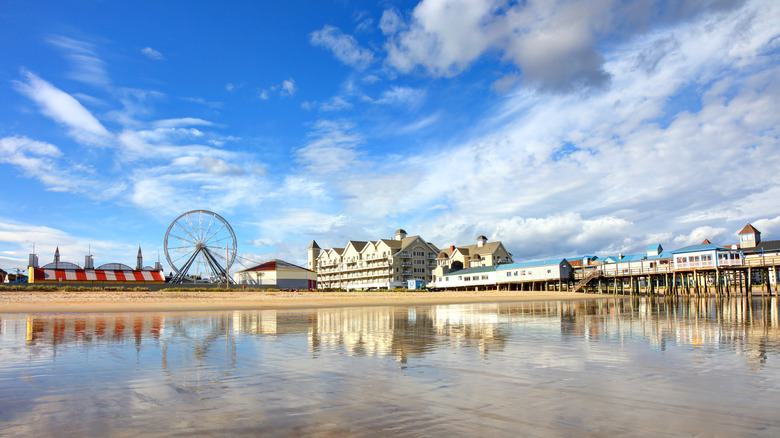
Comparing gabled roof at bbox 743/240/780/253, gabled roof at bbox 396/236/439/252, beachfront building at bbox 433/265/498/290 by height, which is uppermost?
gabled roof at bbox 396/236/439/252

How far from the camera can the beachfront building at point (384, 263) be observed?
106 meters

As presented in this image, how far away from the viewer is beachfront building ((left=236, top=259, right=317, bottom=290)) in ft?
308

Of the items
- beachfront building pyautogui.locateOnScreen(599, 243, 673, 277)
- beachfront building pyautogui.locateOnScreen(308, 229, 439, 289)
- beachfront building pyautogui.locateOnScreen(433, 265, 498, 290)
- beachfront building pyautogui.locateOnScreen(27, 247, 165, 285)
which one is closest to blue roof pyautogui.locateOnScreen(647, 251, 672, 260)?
beachfront building pyautogui.locateOnScreen(599, 243, 673, 277)

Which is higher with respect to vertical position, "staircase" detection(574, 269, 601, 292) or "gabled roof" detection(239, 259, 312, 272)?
"gabled roof" detection(239, 259, 312, 272)

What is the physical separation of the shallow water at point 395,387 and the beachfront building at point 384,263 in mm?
90848

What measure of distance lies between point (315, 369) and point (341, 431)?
3990mm

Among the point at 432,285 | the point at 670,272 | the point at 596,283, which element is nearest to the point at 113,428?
the point at 670,272

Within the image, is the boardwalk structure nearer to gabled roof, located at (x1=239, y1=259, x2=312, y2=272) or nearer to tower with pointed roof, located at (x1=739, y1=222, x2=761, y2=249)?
tower with pointed roof, located at (x1=739, y1=222, x2=761, y2=249)

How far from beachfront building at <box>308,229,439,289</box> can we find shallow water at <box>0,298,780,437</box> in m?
90.8

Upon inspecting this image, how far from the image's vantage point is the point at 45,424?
527 centimetres

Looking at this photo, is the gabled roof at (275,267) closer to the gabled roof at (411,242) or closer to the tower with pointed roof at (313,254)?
the gabled roof at (411,242)

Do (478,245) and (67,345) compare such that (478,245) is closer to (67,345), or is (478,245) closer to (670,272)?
(670,272)

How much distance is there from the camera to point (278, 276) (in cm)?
9400

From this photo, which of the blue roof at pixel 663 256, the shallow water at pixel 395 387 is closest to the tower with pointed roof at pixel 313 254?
the blue roof at pixel 663 256
